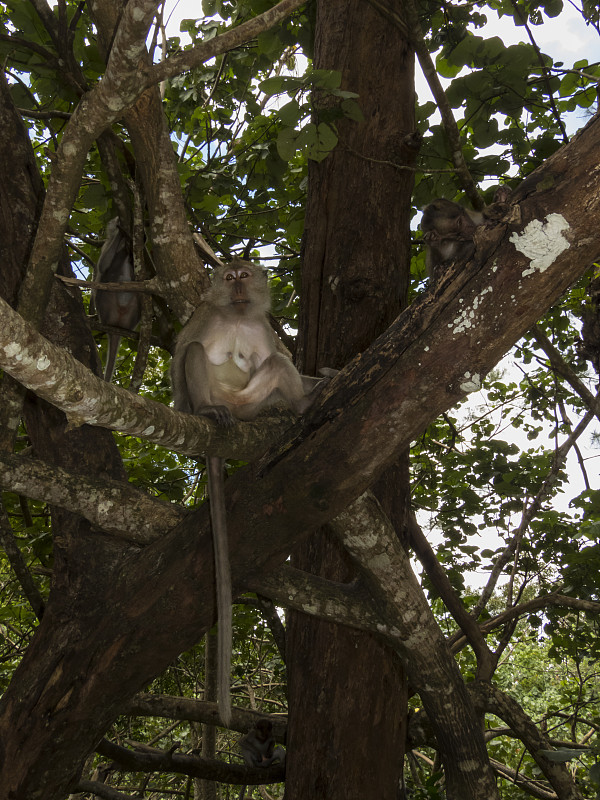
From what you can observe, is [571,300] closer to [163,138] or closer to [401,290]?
[401,290]

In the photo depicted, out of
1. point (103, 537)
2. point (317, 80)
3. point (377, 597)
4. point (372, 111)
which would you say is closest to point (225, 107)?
point (372, 111)

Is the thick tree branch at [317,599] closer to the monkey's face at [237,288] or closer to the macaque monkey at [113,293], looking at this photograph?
the monkey's face at [237,288]

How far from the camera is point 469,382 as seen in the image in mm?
2078

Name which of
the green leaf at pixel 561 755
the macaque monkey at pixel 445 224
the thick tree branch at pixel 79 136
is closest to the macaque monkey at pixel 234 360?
the thick tree branch at pixel 79 136

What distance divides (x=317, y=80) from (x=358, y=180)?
884 mm

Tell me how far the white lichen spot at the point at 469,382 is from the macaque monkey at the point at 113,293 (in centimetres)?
365

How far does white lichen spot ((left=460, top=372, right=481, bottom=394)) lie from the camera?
81.6 inches

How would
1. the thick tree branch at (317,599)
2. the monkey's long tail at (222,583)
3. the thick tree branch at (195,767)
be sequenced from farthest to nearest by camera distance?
1. the thick tree branch at (195,767)
2. the thick tree branch at (317,599)
3. the monkey's long tail at (222,583)

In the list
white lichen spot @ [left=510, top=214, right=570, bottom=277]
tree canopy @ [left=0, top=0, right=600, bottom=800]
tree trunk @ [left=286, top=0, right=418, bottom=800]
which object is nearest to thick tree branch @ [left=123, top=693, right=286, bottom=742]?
tree canopy @ [left=0, top=0, right=600, bottom=800]

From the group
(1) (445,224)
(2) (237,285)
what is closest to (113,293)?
(2) (237,285)

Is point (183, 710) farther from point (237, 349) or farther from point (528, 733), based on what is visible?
point (237, 349)

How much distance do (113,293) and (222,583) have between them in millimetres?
3941

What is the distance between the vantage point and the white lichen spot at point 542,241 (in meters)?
1.90

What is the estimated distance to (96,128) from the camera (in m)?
2.44
